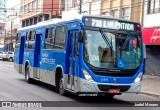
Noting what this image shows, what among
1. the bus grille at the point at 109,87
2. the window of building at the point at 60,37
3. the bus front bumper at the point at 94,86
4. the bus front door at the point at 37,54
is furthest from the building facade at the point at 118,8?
the bus front bumper at the point at 94,86

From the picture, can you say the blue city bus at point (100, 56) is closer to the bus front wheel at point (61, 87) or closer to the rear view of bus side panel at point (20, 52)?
A: the bus front wheel at point (61, 87)

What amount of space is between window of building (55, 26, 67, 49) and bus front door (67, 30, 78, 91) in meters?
0.72

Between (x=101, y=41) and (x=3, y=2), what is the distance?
101 m

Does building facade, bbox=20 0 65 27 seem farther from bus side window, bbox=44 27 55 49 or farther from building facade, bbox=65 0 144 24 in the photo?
bus side window, bbox=44 27 55 49

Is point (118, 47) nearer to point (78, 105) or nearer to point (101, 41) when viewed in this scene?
point (101, 41)

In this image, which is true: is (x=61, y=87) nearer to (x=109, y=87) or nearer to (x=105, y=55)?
(x=109, y=87)

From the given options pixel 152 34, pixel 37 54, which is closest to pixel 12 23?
pixel 152 34

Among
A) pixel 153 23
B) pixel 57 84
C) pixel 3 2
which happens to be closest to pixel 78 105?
pixel 57 84

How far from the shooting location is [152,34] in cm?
2991

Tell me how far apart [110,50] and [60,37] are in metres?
2.94

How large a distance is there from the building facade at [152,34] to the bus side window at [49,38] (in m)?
13.2

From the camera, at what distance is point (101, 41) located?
45.0ft

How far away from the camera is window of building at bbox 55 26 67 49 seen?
15.6 meters

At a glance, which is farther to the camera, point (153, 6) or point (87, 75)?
point (153, 6)
